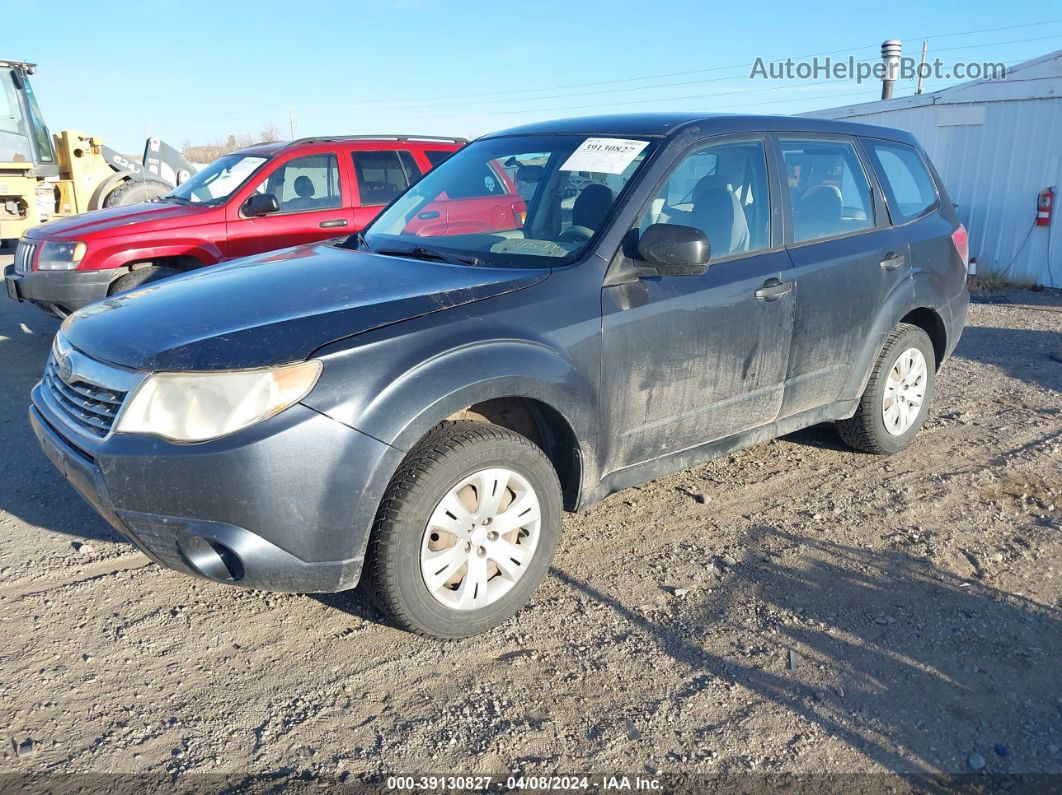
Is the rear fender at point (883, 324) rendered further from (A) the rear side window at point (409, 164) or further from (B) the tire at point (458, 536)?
(A) the rear side window at point (409, 164)

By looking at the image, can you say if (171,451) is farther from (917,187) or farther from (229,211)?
(229,211)

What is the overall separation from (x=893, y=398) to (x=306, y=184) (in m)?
5.30

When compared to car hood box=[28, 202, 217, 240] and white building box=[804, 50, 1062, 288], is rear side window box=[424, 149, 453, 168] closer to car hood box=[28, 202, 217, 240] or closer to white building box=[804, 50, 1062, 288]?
car hood box=[28, 202, 217, 240]

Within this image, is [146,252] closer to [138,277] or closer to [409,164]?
[138,277]

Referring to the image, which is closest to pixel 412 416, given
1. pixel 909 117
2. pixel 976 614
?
pixel 976 614

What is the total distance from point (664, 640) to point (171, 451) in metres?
1.87

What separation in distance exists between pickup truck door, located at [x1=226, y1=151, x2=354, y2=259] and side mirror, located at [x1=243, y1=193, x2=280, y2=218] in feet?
0.36

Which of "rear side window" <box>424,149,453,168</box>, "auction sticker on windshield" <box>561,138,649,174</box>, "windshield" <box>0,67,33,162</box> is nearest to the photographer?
"auction sticker on windshield" <box>561,138,649,174</box>

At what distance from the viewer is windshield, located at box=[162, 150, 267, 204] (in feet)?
24.7

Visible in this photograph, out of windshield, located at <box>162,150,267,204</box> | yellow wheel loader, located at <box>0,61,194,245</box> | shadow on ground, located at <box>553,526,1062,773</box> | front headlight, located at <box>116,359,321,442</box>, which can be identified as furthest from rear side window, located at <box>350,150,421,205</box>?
yellow wheel loader, located at <box>0,61,194,245</box>

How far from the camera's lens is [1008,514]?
4289 millimetres

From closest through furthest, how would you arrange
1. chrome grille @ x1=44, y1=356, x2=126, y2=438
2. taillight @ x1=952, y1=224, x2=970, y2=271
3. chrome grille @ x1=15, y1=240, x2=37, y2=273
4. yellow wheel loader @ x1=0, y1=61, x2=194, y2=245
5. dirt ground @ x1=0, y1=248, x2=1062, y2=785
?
1. dirt ground @ x1=0, y1=248, x2=1062, y2=785
2. chrome grille @ x1=44, y1=356, x2=126, y2=438
3. taillight @ x1=952, y1=224, x2=970, y2=271
4. chrome grille @ x1=15, y1=240, x2=37, y2=273
5. yellow wheel loader @ x1=0, y1=61, x2=194, y2=245

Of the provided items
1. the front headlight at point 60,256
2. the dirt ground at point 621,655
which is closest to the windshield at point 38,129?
the front headlight at point 60,256

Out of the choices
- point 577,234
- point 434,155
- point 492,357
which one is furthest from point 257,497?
point 434,155
